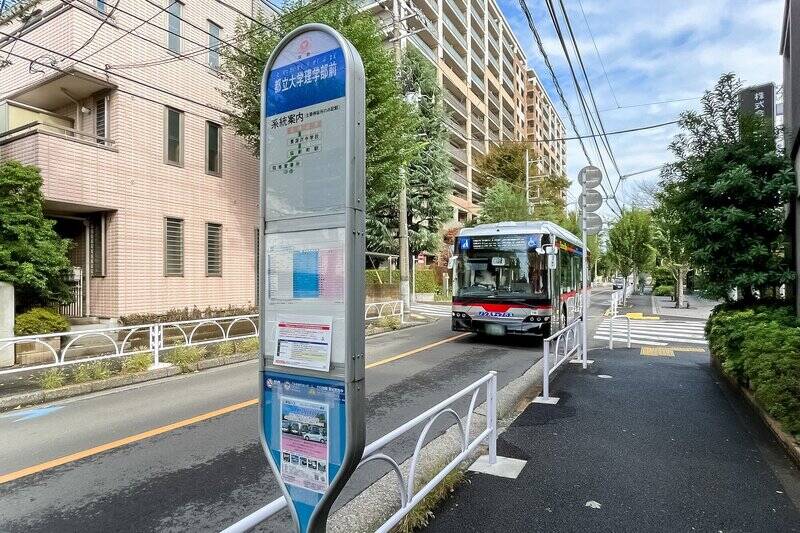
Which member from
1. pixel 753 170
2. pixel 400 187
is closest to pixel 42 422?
pixel 753 170

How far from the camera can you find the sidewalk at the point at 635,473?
3.40m

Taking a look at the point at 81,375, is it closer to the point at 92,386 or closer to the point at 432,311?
the point at 92,386

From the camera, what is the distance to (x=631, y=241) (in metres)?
32.0

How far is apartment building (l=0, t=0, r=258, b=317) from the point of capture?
11633mm

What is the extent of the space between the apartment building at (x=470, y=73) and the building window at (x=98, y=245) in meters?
21.3

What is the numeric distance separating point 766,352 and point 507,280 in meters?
6.66

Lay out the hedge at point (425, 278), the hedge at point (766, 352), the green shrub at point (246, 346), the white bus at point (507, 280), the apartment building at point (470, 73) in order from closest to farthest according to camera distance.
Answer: the hedge at point (766, 352)
the green shrub at point (246, 346)
the white bus at point (507, 280)
the hedge at point (425, 278)
the apartment building at point (470, 73)

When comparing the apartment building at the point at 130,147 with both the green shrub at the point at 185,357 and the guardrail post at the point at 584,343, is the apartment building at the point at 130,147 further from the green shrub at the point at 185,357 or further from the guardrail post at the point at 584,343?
the guardrail post at the point at 584,343

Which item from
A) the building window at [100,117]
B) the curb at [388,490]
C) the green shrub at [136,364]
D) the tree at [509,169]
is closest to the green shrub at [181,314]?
the green shrub at [136,364]

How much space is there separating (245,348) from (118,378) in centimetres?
287

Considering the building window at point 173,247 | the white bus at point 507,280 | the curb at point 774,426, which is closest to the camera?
the curb at point 774,426

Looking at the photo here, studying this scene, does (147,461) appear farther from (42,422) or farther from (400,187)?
(400,187)

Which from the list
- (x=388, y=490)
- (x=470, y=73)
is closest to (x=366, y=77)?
(x=388, y=490)

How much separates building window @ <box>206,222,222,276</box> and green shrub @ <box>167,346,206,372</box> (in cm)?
558
